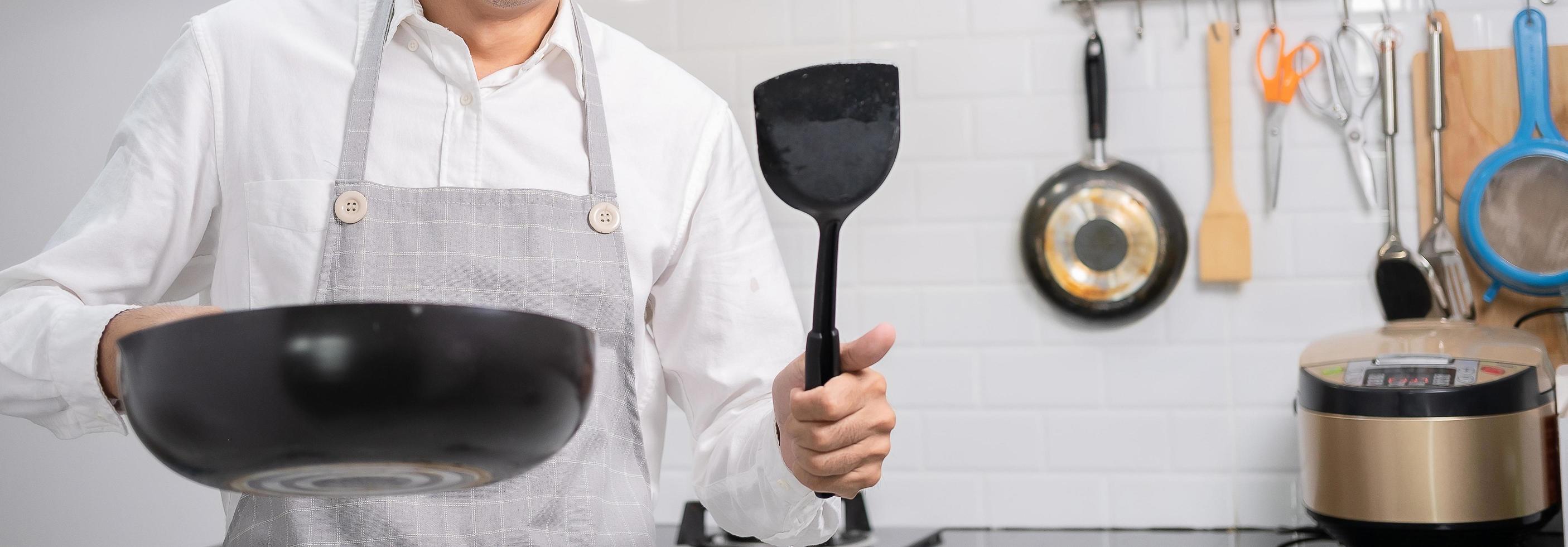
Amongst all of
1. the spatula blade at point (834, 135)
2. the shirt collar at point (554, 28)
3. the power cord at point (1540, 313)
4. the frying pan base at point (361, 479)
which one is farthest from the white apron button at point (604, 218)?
the power cord at point (1540, 313)

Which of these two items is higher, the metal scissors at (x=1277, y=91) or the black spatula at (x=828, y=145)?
the metal scissors at (x=1277, y=91)

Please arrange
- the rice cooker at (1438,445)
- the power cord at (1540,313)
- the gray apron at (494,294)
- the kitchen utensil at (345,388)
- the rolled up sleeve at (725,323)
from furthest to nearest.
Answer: the power cord at (1540,313) → the rice cooker at (1438,445) → the rolled up sleeve at (725,323) → the gray apron at (494,294) → the kitchen utensil at (345,388)

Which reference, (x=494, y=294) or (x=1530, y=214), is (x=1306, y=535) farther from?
(x=494, y=294)

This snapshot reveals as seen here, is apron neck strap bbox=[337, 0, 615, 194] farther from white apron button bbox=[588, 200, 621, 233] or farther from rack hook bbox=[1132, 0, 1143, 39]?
rack hook bbox=[1132, 0, 1143, 39]

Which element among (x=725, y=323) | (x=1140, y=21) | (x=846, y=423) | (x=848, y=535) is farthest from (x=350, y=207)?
(x=1140, y=21)

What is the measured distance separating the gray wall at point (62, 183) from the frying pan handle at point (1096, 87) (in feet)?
4.11

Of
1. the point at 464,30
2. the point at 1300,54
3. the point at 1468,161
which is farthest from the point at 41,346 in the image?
the point at 1468,161

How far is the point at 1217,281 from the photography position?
67.9 inches

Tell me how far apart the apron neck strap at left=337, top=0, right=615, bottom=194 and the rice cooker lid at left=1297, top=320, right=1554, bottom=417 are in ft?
3.01

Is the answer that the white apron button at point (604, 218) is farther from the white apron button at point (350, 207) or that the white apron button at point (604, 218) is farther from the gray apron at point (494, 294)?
the white apron button at point (350, 207)

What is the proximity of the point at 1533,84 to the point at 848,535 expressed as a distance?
1.10 metres

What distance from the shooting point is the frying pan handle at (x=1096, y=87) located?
170cm

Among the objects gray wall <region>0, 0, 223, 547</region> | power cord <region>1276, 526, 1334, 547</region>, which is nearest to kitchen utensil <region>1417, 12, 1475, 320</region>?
power cord <region>1276, 526, 1334, 547</region>

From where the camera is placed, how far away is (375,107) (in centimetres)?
95
